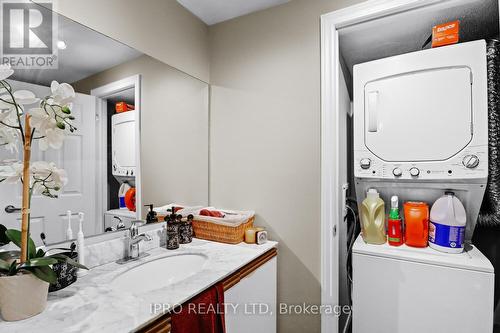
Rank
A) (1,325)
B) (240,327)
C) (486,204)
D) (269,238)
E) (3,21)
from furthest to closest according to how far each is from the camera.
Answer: (269,238) → (486,204) → (240,327) → (3,21) → (1,325)

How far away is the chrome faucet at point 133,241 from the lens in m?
1.37

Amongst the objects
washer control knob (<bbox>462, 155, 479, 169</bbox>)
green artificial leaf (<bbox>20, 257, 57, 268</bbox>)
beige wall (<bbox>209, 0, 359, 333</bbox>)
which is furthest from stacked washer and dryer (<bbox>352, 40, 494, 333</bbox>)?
green artificial leaf (<bbox>20, 257, 57, 268</bbox>)

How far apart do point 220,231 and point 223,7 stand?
160 centimetres

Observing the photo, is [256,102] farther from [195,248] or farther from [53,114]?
[53,114]

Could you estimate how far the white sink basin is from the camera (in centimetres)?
123

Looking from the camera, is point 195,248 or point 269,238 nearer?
point 195,248

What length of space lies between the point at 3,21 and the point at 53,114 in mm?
546

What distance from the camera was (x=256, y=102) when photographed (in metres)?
1.83

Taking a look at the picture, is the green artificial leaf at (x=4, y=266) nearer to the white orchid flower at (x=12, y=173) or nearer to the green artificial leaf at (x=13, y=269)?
the green artificial leaf at (x=13, y=269)

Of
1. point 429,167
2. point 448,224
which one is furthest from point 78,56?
point 448,224

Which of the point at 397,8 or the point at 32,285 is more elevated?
the point at 397,8

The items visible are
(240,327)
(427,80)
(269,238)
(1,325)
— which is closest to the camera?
(1,325)

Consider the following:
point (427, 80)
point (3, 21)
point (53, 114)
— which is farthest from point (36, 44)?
point (427, 80)
